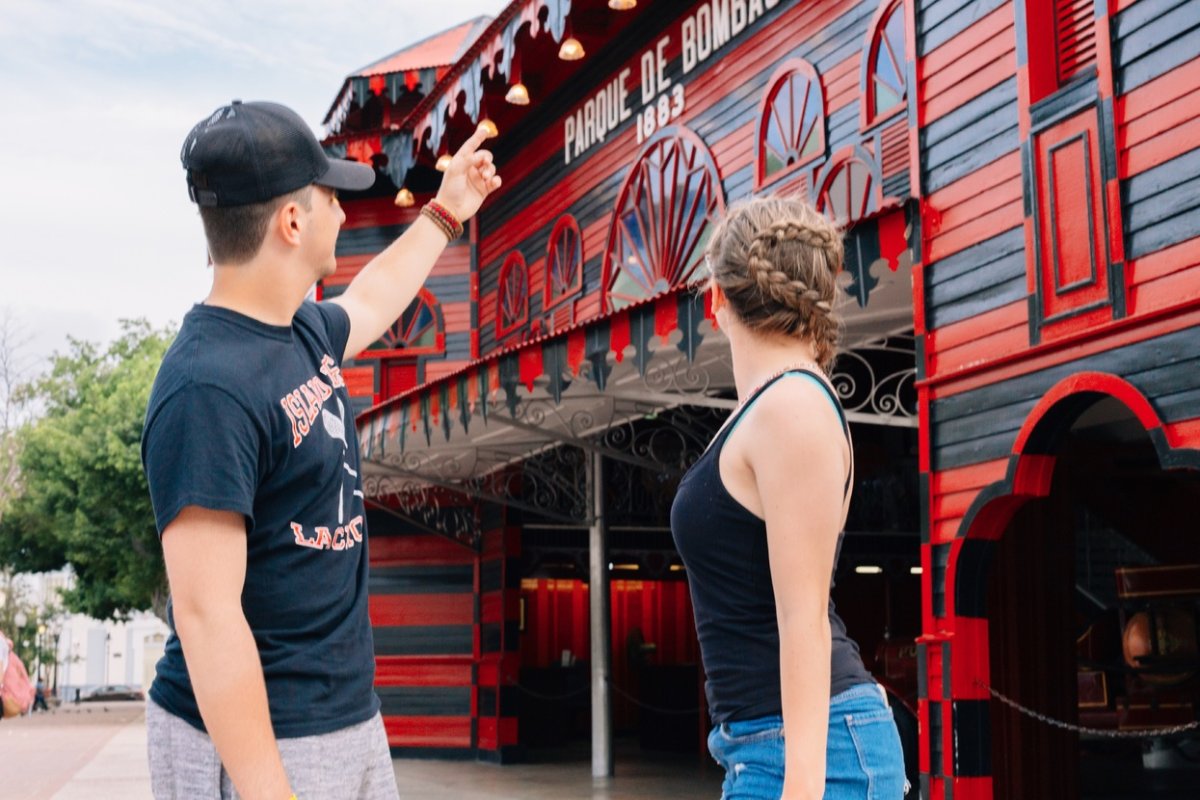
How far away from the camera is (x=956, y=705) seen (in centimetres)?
814

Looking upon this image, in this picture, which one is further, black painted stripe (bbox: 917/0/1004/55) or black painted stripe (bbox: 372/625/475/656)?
black painted stripe (bbox: 372/625/475/656)

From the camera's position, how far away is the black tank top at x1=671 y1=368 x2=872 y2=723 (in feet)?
7.64

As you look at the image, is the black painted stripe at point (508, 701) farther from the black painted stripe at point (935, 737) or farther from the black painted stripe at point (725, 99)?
the black painted stripe at point (935, 737)

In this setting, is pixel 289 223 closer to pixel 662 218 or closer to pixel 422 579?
pixel 662 218

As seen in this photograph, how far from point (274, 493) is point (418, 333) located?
16.8 meters

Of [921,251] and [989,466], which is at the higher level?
[921,251]

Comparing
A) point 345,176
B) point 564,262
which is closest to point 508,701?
point 564,262

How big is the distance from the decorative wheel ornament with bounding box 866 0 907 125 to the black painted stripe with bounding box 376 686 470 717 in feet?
33.5

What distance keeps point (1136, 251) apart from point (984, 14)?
1.91 meters

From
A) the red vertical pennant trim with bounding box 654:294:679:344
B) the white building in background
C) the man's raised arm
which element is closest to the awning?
the red vertical pennant trim with bounding box 654:294:679:344

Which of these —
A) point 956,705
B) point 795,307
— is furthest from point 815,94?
point 795,307

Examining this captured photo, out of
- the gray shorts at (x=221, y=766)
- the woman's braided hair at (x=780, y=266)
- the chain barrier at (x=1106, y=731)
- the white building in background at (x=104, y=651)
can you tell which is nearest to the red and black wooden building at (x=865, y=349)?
the chain barrier at (x=1106, y=731)

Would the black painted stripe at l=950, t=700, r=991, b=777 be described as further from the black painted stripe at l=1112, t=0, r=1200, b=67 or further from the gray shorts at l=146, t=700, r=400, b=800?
the gray shorts at l=146, t=700, r=400, b=800

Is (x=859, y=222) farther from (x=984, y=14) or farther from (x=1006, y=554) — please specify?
(x=1006, y=554)
